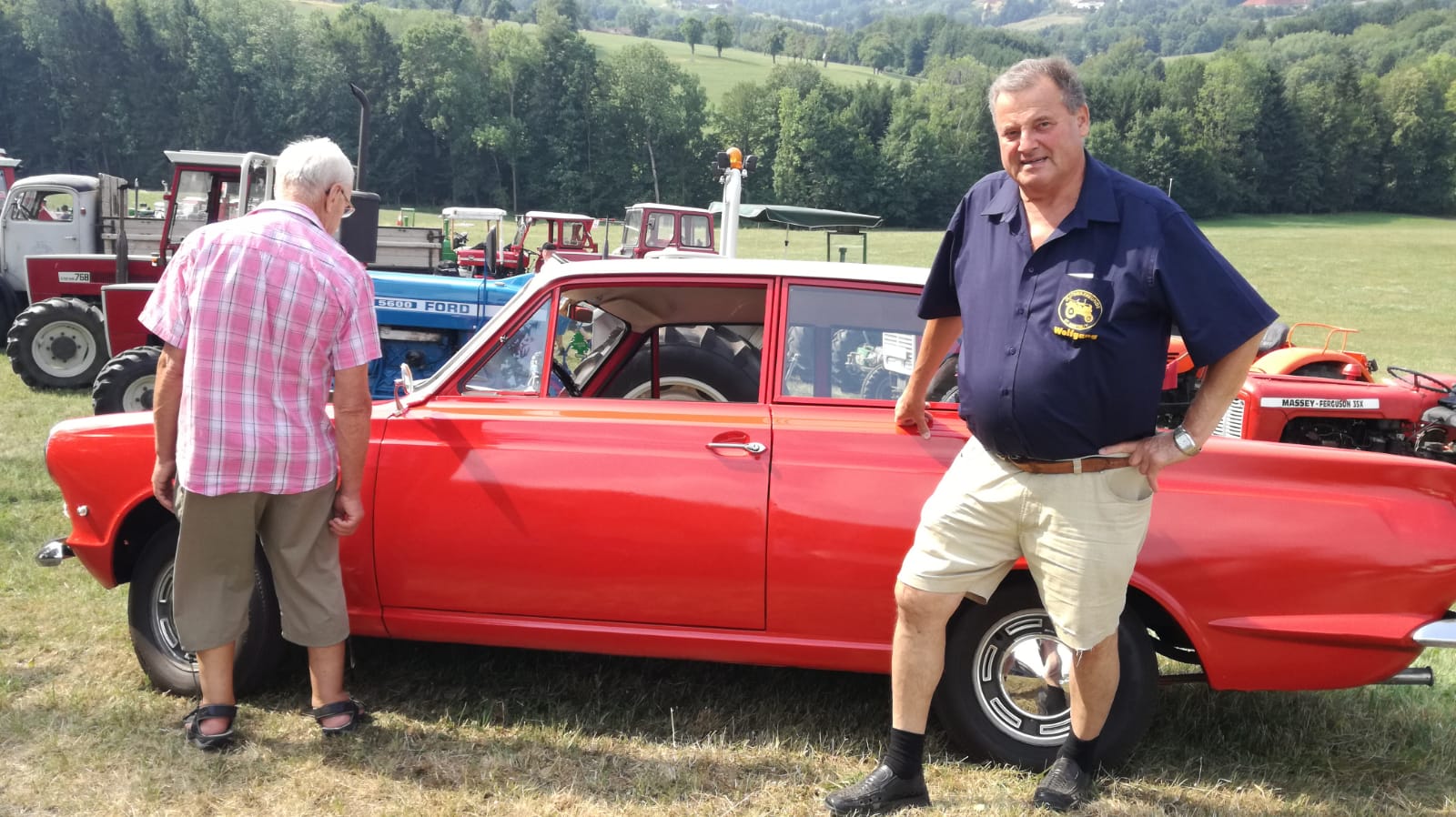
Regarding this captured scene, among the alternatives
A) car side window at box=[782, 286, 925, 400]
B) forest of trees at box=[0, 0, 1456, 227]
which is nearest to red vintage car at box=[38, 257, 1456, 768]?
car side window at box=[782, 286, 925, 400]

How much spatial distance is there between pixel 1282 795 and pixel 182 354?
3512 mm

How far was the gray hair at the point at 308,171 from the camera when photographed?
3162 millimetres

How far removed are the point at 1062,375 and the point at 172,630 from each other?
120 inches

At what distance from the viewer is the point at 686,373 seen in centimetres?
427

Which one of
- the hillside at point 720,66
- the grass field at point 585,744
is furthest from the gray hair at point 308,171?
the hillside at point 720,66

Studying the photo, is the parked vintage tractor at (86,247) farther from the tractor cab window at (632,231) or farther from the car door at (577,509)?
the tractor cab window at (632,231)

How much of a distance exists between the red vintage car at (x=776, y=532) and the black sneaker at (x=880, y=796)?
37 centimetres

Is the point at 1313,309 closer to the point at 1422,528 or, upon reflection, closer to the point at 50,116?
the point at 1422,528

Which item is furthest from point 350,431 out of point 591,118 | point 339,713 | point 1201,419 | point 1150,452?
point 591,118

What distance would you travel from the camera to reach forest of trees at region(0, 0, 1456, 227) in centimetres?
6938

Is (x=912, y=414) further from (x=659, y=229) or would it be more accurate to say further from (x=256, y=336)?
(x=659, y=229)

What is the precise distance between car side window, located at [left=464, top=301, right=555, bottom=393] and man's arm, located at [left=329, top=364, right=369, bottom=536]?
500 millimetres

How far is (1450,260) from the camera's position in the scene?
1655 inches

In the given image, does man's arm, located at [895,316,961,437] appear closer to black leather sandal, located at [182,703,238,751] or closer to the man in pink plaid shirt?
the man in pink plaid shirt
